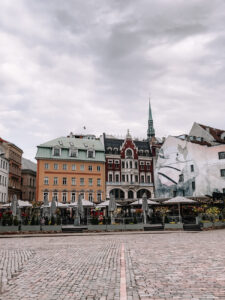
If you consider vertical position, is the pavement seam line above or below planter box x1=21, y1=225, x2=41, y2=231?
below

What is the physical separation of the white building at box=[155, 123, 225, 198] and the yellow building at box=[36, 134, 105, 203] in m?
12.4

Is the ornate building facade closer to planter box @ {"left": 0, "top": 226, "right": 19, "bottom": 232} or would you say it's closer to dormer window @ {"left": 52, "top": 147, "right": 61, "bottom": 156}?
dormer window @ {"left": 52, "top": 147, "right": 61, "bottom": 156}

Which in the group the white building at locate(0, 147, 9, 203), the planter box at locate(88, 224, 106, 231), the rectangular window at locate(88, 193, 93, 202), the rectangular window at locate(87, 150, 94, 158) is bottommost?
the planter box at locate(88, 224, 106, 231)

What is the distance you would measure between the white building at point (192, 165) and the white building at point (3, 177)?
95.7 ft

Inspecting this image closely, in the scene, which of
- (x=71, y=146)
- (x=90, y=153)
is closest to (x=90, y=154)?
(x=90, y=153)

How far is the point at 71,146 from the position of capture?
60.2 m

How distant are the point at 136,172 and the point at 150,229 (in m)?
35.7

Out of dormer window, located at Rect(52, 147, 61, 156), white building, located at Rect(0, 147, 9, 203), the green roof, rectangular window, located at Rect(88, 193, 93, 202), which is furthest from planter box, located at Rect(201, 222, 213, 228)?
white building, located at Rect(0, 147, 9, 203)

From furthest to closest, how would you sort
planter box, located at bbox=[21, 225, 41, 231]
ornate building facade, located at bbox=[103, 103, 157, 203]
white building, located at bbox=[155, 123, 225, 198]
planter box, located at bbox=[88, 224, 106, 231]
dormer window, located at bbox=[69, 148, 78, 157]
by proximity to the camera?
ornate building facade, located at bbox=[103, 103, 157, 203] → dormer window, located at bbox=[69, 148, 78, 157] → white building, located at bbox=[155, 123, 225, 198] → planter box, located at bbox=[88, 224, 106, 231] → planter box, located at bbox=[21, 225, 41, 231]

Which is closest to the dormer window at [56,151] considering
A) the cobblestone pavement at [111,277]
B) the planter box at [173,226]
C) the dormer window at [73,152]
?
the dormer window at [73,152]

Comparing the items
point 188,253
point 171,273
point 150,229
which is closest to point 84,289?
point 171,273

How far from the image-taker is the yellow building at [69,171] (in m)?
55.9

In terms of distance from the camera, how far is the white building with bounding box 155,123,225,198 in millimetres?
52778

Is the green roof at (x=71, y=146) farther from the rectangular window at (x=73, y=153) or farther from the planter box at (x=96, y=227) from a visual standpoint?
the planter box at (x=96, y=227)
